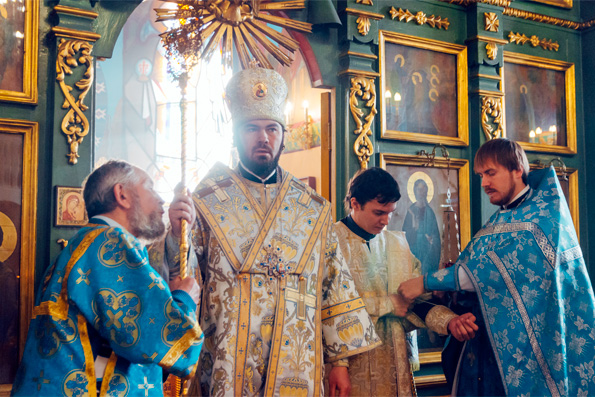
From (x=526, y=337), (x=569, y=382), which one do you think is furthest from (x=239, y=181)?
(x=569, y=382)

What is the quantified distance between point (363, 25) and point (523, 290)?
263 cm

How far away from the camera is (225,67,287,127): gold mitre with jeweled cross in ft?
10.5

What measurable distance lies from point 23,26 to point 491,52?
3.89 meters

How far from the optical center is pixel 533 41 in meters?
6.05

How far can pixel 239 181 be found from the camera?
321 cm

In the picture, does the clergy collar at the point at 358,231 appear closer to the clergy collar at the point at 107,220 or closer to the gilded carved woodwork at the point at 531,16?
the clergy collar at the point at 107,220

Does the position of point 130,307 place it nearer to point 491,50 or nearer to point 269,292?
point 269,292

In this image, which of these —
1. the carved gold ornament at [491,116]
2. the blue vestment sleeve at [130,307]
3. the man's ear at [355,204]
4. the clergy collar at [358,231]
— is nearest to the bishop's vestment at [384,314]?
the clergy collar at [358,231]

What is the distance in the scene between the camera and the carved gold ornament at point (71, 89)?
394 cm

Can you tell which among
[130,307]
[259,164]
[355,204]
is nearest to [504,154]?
[355,204]

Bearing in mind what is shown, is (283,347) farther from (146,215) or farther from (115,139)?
(115,139)

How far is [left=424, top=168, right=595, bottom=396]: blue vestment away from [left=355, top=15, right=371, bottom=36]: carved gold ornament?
2.12 m

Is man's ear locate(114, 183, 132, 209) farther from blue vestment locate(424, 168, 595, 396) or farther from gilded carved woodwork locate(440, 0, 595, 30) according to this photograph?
gilded carved woodwork locate(440, 0, 595, 30)

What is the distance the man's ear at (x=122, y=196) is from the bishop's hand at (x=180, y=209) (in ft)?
0.64
